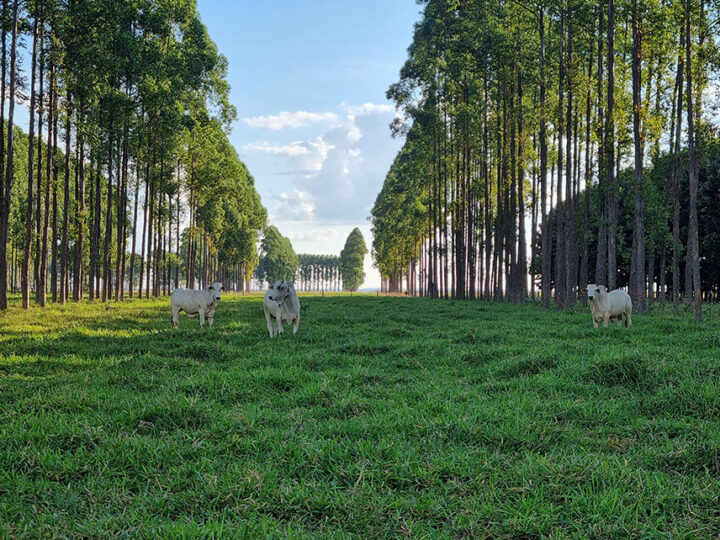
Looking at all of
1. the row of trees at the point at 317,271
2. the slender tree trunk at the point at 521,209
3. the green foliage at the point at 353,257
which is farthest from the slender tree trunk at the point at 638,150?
the row of trees at the point at 317,271

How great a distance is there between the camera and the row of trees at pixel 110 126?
64.7ft

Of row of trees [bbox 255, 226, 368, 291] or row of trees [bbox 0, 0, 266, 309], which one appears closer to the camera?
row of trees [bbox 0, 0, 266, 309]

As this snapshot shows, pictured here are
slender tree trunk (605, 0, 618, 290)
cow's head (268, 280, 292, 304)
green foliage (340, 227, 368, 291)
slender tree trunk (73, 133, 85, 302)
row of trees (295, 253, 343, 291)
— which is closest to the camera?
cow's head (268, 280, 292, 304)

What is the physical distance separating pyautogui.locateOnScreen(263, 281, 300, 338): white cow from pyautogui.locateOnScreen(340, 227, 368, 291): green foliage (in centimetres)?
8287

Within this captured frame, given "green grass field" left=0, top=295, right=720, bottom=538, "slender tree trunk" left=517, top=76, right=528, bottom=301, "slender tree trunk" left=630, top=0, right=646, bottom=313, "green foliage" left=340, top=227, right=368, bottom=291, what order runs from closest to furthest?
"green grass field" left=0, top=295, right=720, bottom=538, "slender tree trunk" left=630, top=0, right=646, bottom=313, "slender tree trunk" left=517, top=76, right=528, bottom=301, "green foliage" left=340, top=227, right=368, bottom=291

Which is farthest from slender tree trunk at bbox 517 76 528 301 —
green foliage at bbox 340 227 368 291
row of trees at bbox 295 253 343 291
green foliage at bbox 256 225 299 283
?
row of trees at bbox 295 253 343 291

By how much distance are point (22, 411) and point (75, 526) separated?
11.2ft

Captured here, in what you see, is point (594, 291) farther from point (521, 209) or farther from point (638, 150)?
point (521, 209)

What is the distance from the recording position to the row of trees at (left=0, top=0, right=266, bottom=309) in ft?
64.7

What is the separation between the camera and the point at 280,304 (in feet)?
42.9

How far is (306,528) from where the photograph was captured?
3.23m

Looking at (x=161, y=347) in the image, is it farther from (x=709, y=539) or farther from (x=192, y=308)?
(x=709, y=539)

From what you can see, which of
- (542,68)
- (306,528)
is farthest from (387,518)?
(542,68)

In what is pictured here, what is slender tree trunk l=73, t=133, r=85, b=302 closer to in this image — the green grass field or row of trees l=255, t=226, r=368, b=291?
the green grass field
